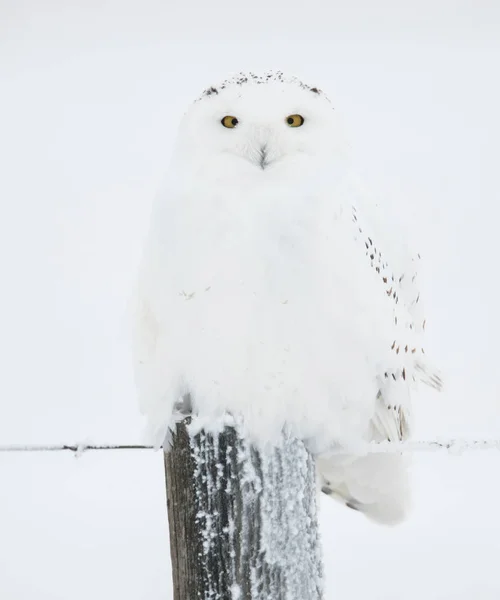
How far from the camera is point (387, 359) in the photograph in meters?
2.34

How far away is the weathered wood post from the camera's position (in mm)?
1764

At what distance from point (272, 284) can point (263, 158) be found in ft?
1.31

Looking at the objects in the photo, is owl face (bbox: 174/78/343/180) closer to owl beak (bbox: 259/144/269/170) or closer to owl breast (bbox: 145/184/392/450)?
owl beak (bbox: 259/144/269/170)

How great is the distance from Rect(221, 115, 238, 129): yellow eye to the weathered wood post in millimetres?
1021

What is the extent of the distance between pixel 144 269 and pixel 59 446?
597mm

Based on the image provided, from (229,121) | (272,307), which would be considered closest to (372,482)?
(272,307)

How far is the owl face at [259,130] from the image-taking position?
2.30m

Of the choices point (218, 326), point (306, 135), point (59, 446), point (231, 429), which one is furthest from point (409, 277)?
point (59, 446)

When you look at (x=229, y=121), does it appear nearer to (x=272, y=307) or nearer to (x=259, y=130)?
(x=259, y=130)

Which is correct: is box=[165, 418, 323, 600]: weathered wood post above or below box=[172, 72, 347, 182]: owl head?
below

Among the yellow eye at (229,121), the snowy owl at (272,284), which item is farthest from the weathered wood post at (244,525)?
the yellow eye at (229,121)

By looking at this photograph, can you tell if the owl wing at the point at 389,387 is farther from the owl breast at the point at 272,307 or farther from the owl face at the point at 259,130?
the owl face at the point at 259,130

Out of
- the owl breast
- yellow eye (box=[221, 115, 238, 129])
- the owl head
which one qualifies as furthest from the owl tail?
yellow eye (box=[221, 115, 238, 129])

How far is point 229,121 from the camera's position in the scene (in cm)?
241
